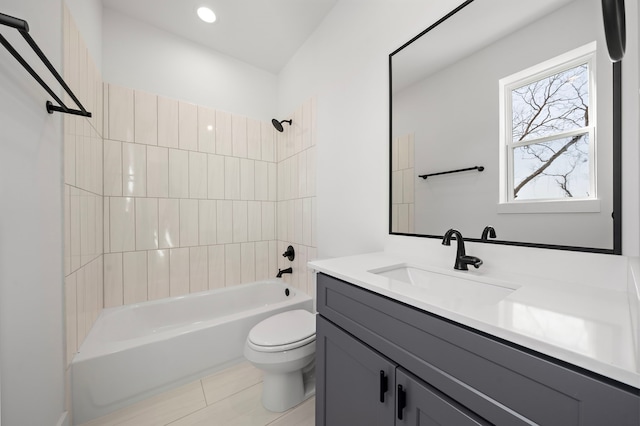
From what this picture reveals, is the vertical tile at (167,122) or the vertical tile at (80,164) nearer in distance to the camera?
the vertical tile at (80,164)

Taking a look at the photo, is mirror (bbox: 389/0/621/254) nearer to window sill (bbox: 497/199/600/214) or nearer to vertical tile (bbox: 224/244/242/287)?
window sill (bbox: 497/199/600/214)

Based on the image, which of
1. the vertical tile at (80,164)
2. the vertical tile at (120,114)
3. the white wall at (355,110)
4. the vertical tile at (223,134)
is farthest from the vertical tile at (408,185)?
the vertical tile at (120,114)

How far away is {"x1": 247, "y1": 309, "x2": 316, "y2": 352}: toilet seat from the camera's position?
1309mm

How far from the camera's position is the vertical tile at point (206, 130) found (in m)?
2.14

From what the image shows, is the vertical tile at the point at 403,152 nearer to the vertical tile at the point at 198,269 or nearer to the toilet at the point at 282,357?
the toilet at the point at 282,357

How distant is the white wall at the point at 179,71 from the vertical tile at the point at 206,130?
0.27 ft

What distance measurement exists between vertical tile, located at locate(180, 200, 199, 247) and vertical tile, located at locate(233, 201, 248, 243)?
0.34m

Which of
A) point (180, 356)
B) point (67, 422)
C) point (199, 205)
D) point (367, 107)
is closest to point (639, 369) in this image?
point (367, 107)

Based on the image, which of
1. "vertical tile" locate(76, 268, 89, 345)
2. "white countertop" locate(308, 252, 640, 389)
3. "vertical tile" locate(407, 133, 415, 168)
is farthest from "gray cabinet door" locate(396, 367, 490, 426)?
"vertical tile" locate(76, 268, 89, 345)

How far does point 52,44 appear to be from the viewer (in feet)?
3.51

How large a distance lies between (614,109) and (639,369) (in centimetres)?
75

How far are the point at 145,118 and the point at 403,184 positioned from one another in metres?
2.04

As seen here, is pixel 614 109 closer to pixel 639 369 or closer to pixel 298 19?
pixel 639 369

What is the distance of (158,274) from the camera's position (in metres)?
1.98
